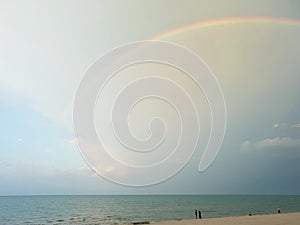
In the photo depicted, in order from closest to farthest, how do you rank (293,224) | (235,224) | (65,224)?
1. (293,224)
2. (235,224)
3. (65,224)

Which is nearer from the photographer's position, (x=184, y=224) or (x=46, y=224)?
(x=184, y=224)

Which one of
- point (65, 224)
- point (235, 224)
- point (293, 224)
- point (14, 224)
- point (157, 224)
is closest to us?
point (293, 224)

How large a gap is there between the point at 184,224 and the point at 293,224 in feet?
29.6

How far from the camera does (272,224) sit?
2581 centimetres

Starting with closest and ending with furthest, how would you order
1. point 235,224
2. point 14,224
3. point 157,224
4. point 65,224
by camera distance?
point 235,224
point 157,224
point 65,224
point 14,224

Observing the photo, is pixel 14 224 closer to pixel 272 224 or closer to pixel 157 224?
pixel 157 224

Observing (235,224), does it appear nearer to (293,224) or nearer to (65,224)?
(293,224)

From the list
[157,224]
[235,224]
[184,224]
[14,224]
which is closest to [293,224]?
[235,224]

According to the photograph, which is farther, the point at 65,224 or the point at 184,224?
the point at 65,224

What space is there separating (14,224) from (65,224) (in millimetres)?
11264

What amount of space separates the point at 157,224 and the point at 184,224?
92.6 inches

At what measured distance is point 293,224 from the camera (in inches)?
986

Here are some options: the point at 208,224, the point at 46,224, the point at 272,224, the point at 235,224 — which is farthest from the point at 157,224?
the point at 46,224

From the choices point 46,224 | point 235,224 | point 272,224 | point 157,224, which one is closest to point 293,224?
point 272,224
